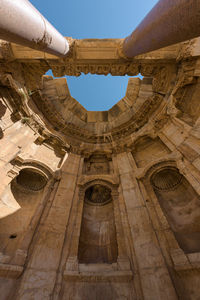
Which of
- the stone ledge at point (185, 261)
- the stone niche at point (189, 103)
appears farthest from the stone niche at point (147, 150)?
the stone ledge at point (185, 261)

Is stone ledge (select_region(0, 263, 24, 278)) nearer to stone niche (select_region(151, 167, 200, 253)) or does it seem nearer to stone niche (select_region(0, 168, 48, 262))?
stone niche (select_region(0, 168, 48, 262))

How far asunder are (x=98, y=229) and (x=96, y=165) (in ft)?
16.6

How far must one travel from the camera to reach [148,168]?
26.3 ft

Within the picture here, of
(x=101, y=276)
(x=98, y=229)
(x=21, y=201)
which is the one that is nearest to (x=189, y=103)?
(x=98, y=229)

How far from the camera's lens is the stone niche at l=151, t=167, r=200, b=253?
17.7 feet

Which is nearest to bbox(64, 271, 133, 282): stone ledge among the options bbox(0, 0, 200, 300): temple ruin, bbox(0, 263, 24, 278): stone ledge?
bbox(0, 0, 200, 300): temple ruin

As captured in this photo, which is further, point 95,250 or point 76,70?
point 76,70

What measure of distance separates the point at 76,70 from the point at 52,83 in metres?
6.85

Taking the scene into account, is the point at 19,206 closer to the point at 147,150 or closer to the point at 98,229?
the point at 98,229

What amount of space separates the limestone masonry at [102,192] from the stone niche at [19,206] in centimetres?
5

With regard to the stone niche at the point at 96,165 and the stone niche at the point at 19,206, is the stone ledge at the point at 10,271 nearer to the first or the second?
the stone niche at the point at 19,206

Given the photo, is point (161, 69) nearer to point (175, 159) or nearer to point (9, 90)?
point (175, 159)

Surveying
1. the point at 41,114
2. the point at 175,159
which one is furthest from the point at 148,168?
the point at 41,114

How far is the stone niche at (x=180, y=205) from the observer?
17.7 ft
